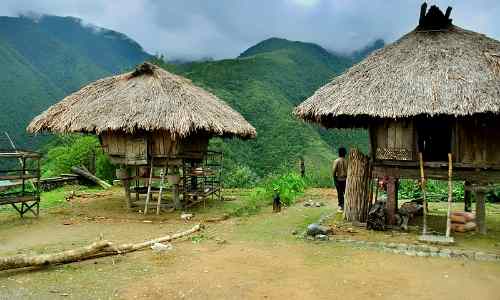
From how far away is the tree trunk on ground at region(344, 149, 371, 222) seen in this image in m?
10.4

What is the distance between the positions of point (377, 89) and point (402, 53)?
4.59 ft

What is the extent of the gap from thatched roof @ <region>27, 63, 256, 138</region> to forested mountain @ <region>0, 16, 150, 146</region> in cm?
2238

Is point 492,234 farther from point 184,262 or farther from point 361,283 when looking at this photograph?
point 184,262

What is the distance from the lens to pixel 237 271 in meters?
7.14

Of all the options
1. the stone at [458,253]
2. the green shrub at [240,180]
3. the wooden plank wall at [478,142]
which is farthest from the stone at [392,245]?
the green shrub at [240,180]

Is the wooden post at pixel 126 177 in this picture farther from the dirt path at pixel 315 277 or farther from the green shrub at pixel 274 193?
the dirt path at pixel 315 277

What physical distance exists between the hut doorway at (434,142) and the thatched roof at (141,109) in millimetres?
5188

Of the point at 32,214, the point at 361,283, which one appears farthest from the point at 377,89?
the point at 32,214

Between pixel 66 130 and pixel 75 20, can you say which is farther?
pixel 75 20

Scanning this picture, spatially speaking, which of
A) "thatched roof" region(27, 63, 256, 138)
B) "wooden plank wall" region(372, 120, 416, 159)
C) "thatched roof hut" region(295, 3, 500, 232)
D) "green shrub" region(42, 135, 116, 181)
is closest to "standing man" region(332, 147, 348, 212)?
"thatched roof hut" region(295, 3, 500, 232)

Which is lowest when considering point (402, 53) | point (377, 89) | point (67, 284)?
point (67, 284)

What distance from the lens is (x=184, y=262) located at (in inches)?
301

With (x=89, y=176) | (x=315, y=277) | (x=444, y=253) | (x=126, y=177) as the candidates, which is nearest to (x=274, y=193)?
(x=126, y=177)

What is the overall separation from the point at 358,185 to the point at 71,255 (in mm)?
6154
